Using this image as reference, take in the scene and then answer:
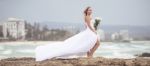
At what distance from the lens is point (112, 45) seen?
44.2 ft

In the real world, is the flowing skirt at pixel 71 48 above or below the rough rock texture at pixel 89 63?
above

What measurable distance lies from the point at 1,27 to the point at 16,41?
2.15 ft

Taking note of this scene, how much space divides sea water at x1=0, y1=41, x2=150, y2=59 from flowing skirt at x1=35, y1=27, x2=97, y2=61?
14.3 ft

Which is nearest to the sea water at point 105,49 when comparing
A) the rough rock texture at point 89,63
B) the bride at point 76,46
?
the bride at point 76,46

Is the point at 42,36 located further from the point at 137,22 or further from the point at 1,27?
the point at 137,22

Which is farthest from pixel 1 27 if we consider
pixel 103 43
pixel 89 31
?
pixel 89 31

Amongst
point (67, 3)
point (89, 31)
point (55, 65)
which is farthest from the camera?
point (67, 3)

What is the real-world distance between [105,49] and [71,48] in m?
6.27

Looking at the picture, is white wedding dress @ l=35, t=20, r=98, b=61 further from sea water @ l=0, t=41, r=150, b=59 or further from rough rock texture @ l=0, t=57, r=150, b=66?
sea water @ l=0, t=41, r=150, b=59

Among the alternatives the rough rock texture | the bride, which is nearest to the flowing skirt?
the bride

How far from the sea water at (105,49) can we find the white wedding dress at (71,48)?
436cm

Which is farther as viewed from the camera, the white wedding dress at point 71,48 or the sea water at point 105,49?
the sea water at point 105,49

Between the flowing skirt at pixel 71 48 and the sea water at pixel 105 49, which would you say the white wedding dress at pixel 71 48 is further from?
the sea water at pixel 105 49

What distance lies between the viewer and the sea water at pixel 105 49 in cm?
1108
